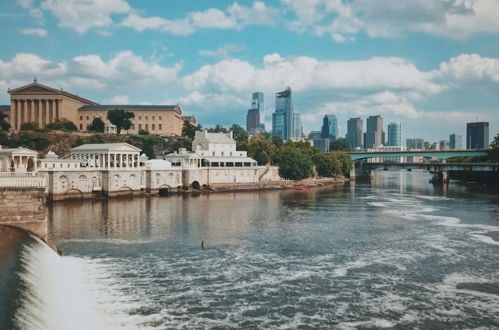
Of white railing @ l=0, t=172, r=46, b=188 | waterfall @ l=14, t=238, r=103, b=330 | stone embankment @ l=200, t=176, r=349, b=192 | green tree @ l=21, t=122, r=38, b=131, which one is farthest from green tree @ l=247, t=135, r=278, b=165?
waterfall @ l=14, t=238, r=103, b=330

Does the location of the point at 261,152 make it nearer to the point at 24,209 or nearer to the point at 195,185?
the point at 195,185

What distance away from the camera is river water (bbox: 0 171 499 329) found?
1181 inches

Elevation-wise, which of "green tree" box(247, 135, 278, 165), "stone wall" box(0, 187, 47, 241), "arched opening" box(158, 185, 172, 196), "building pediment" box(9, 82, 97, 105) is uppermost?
"building pediment" box(9, 82, 97, 105)

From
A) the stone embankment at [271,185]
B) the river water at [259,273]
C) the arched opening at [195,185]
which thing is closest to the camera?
the river water at [259,273]

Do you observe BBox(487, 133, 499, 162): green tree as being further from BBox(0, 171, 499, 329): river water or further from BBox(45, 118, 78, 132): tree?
BBox(45, 118, 78, 132): tree

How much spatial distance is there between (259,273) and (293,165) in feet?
351

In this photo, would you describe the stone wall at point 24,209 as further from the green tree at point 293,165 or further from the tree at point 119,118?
the tree at point 119,118

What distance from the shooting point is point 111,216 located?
238 feet

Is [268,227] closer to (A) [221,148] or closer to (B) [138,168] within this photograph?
(B) [138,168]

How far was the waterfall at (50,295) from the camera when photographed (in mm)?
25484

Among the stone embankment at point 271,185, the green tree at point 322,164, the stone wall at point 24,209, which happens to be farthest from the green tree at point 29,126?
the stone wall at point 24,209

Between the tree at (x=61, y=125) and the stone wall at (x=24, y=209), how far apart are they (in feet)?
409

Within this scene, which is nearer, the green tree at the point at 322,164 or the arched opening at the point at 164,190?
the arched opening at the point at 164,190

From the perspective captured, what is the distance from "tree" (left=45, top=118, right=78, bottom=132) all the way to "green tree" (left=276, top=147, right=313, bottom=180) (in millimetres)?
74179
